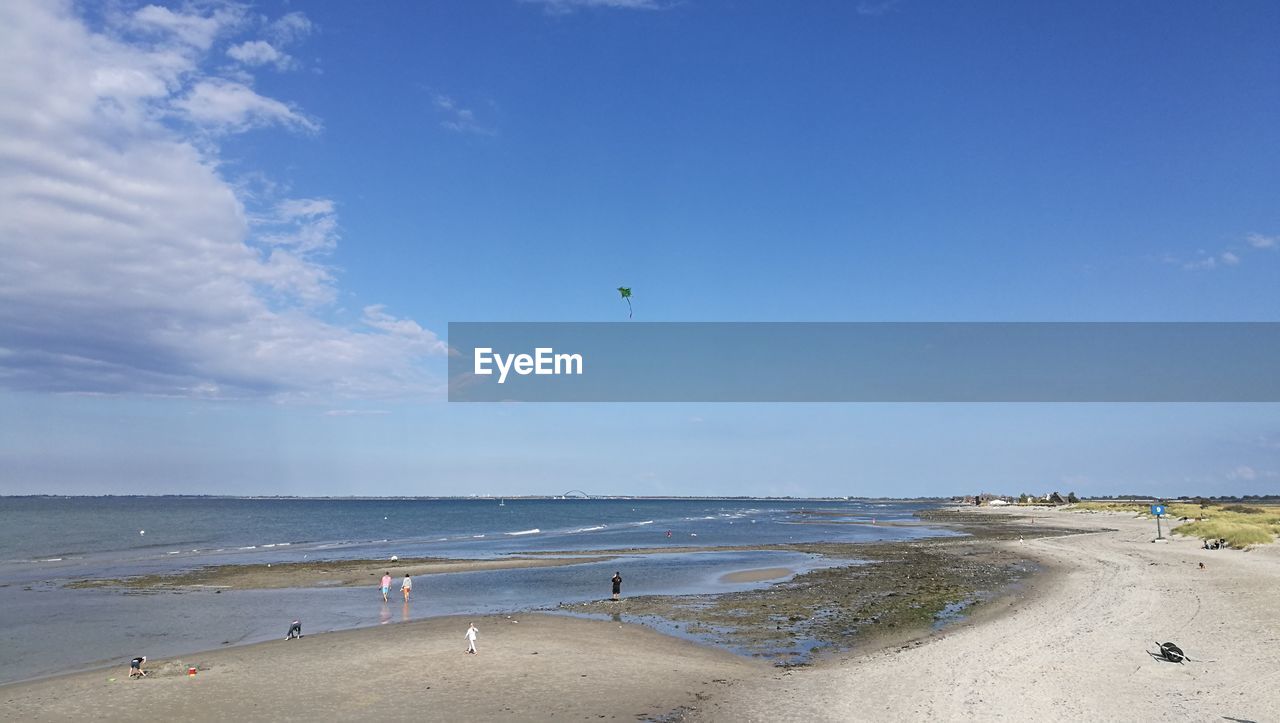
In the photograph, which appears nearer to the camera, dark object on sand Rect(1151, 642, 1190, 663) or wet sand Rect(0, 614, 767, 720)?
wet sand Rect(0, 614, 767, 720)

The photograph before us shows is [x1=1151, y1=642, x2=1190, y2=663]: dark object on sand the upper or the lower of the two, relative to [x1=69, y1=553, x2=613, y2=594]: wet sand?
upper

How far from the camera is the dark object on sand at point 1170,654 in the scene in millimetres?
19312

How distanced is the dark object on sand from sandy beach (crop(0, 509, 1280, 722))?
11.7 inches

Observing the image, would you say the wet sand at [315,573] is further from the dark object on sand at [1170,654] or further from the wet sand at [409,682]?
the dark object on sand at [1170,654]

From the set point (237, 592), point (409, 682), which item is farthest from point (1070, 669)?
point (237, 592)

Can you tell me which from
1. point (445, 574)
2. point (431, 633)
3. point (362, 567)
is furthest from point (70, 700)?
point (362, 567)

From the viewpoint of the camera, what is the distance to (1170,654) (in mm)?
19422

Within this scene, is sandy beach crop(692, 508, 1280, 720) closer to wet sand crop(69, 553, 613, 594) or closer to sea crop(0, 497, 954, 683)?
sea crop(0, 497, 954, 683)

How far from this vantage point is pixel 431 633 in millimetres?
26547

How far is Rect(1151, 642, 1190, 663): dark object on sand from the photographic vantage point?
63.4ft

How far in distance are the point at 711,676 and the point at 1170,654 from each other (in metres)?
12.2

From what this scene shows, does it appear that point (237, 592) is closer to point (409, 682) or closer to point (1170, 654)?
point (409, 682)

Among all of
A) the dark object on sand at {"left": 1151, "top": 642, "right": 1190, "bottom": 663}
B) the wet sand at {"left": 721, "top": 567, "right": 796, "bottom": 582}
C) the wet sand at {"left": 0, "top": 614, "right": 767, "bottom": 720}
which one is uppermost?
the dark object on sand at {"left": 1151, "top": 642, "right": 1190, "bottom": 663}

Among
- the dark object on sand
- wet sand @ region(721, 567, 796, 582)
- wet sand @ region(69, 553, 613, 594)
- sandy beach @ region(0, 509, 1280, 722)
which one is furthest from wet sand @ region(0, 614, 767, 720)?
wet sand @ region(721, 567, 796, 582)
